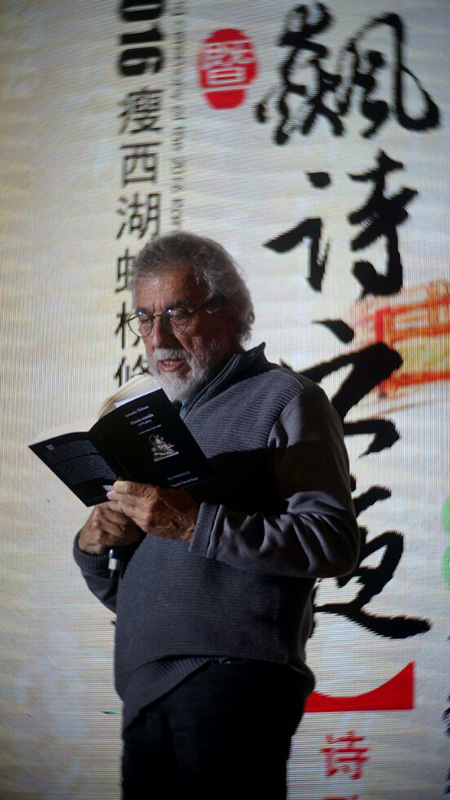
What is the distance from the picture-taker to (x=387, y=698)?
6.49 feet

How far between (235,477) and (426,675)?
100 cm

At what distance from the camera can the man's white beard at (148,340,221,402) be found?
4.61 feet

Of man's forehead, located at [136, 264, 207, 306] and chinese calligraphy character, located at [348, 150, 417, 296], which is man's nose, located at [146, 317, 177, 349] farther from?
chinese calligraphy character, located at [348, 150, 417, 296]

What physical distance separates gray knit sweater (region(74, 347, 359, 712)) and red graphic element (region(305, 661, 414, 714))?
842 mm

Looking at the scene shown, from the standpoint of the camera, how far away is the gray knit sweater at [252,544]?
1138mm

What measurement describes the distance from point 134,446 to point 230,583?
0.74 ft

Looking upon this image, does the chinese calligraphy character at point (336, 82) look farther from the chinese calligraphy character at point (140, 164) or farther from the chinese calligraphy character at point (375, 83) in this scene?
the chinese calligraphy character at point (140, 164)

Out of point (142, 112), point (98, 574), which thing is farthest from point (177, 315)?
point (142, 112)

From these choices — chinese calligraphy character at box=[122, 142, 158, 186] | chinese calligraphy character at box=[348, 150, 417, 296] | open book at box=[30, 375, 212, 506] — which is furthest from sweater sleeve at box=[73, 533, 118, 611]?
chinese calligraphy character at box=[122, 142, 158, 186]

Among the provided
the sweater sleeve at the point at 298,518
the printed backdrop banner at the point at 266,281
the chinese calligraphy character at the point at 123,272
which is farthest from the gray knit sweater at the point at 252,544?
the chinese calligraphy character at the point at 123,272

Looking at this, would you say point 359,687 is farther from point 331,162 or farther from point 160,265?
point 331,162

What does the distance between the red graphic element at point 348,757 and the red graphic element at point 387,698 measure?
6cm

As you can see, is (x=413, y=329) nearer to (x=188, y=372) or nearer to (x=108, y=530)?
(x=188, y=372)

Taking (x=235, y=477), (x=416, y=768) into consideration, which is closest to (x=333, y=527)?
(x=235, y=477)
